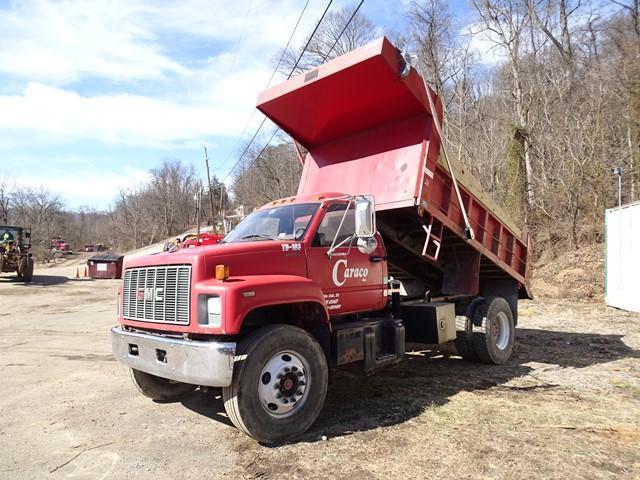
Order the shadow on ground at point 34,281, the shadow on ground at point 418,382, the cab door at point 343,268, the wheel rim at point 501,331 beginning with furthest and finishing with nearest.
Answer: the shadow on ground at point 34,281 < the wheel rim at point 501,331 < the cab door at point 343,268 < the shadow on ground at point 418,382

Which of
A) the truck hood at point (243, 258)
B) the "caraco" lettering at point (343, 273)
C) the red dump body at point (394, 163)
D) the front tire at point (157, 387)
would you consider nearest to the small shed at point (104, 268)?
the red dump body at point (394, 163)

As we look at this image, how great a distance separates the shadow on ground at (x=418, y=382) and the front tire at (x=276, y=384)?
290mm

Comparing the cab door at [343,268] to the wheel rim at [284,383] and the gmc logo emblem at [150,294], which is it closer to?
the wheel rim at [284,383]

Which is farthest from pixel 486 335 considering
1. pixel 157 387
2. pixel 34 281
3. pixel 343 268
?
pixel 34 281

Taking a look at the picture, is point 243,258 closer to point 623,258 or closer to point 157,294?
point 157,294

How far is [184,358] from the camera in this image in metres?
4.20

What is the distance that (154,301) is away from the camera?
4.72 meters

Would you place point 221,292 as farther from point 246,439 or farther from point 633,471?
point 633,471

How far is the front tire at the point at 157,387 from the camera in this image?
5.40 meters

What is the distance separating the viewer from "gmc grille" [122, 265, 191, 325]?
4.41 meters

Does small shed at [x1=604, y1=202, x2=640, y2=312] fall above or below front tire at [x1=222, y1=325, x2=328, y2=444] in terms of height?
above

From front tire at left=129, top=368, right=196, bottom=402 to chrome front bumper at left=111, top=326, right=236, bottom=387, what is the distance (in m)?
0.67

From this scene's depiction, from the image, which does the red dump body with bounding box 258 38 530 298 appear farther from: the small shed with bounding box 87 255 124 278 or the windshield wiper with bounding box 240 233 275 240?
the small shed with bounding box 87 255 124 278

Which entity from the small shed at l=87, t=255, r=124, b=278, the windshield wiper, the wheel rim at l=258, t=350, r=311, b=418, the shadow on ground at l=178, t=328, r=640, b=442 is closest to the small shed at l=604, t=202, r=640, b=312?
the shadow on ground at l=178, t=328, r=640, b=442
